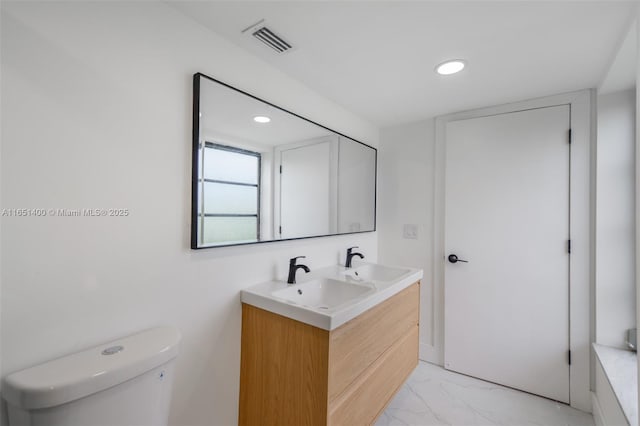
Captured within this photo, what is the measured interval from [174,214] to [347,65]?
1224mm

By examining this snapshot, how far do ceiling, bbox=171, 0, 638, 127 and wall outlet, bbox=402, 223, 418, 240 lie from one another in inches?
43.7

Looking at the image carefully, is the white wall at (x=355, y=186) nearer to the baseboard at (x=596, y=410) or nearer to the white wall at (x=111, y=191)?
the white wall at (x=111, y=191)

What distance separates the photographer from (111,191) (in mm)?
969

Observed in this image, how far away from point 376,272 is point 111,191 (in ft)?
5.77

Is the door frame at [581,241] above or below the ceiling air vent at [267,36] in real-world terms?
below

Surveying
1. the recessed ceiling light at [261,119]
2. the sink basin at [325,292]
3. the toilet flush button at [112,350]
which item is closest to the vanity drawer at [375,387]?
the sink basin at [325,292]

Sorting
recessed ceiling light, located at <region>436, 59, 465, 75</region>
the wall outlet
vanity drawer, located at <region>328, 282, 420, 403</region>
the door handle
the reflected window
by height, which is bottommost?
vanity drawer, located at <region>328, 282, 420, 403</region>

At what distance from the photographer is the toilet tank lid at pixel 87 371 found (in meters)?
0.70

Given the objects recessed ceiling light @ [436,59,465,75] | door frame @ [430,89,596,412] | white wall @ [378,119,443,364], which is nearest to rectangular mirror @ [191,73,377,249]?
white wall @ [378,119,443,364]

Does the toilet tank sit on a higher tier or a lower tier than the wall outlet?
lower

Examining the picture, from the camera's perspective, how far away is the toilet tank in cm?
71

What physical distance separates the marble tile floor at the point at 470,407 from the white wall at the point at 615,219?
0.57m

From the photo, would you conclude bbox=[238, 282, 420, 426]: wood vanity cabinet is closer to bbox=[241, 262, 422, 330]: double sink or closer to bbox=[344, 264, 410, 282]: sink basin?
bbox=[241, 262, 422, 330]: double sink

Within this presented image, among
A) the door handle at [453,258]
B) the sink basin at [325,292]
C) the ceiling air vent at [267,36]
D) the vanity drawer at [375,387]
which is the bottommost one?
the vanity drawer at [375,387]
